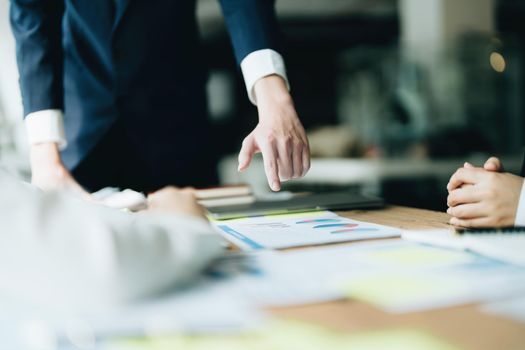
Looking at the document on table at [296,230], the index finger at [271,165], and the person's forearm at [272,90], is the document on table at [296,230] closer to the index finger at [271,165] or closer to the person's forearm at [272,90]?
the index finger at [271,165]

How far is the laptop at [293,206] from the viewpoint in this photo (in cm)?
101

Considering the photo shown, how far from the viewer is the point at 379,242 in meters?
0.66

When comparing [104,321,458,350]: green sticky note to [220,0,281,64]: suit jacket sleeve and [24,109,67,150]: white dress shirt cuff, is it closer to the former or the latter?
[220,0,281,64]: suit jacket sleeve

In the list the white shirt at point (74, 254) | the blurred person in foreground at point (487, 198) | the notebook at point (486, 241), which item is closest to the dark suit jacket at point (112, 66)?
the blurred person in foreground at point (487, 198)

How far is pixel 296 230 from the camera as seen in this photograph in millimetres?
786

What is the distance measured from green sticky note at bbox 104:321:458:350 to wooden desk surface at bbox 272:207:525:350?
11 mm

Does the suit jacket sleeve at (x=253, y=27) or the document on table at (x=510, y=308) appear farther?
the suit jacket sleeve at (x=253, y=27)

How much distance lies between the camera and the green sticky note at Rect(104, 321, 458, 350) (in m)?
0.35

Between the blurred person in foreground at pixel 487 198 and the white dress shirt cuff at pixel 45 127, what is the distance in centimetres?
89

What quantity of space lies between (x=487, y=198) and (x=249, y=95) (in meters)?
0.55

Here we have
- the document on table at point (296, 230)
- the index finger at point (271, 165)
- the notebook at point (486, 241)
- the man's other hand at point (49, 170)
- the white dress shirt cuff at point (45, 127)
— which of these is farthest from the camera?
the white dress shirt cuff at point (45, 127)

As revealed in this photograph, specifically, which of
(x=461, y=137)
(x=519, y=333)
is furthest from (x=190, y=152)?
(x=461, y=137)

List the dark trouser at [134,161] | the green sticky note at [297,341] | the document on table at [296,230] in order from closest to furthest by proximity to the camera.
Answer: the green sticky note at [297,341]
the document on table at [296,230]
the dark trouser at [134,161]

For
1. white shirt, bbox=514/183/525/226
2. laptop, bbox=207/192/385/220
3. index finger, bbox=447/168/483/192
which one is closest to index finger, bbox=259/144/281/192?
laptop, bbox=207/192/385/220
